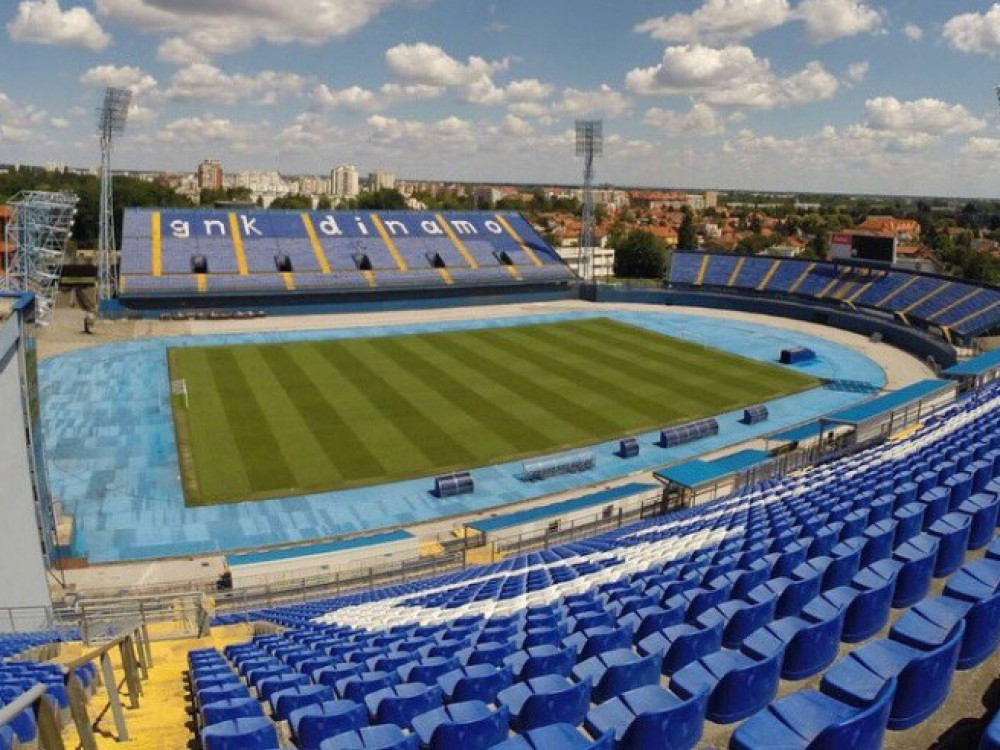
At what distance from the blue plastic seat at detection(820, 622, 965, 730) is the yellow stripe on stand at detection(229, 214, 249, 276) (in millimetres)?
62871

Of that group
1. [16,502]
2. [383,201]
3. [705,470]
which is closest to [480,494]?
[705,470]

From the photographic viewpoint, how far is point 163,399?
3841 cm

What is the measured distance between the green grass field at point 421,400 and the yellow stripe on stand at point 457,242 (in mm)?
17517

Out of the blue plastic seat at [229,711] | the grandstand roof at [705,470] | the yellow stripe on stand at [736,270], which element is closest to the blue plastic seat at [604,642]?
the blue plastic seat at [229,711]

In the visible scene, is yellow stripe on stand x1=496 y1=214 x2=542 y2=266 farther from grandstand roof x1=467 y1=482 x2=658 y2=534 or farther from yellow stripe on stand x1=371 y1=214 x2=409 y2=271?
grandstand roof x1=467 y1=482 x2=658 y2=534

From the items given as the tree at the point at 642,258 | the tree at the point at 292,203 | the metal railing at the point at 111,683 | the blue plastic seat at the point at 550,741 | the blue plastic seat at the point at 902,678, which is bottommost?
the metal railing at the point at 111,683

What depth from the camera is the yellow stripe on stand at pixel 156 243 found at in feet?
201

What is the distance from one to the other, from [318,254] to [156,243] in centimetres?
1313

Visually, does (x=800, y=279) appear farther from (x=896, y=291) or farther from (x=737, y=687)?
(x=737, y=687)

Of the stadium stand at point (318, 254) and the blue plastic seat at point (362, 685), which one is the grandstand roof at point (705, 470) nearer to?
the blue plastic seat at point (362, 685)

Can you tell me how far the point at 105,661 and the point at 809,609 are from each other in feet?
21.9

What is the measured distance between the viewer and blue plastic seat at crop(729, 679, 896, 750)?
151 inches

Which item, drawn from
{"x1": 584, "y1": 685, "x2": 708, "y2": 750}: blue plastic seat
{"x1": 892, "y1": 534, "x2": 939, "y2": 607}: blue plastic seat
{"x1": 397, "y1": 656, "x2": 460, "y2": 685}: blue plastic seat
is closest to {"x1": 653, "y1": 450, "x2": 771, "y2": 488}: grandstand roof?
{"x1": 892, "y1": 534, "x2": 939, "y2": 607}: blue plastic seat

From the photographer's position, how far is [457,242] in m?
74.2
